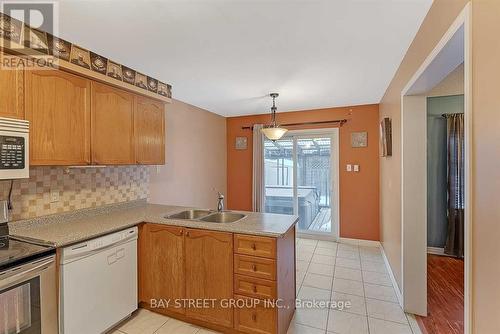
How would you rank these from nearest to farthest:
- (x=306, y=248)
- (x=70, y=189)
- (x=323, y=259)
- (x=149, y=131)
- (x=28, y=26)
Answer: (x=28, y=26), (x=70, y=189), (x=149, y=131), (x=323, y=259), (x=306, y=248)

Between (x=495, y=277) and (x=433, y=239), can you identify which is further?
(x=433, y=239)

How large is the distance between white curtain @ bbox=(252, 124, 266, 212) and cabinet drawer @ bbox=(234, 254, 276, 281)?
9.53 ft

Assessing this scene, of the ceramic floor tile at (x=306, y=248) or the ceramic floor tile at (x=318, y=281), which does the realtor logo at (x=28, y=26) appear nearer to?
the ceramic floor tile at (x=318, y=281)

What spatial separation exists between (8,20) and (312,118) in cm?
404

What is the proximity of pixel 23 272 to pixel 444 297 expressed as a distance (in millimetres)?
3707

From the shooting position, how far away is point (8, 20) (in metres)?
1.66

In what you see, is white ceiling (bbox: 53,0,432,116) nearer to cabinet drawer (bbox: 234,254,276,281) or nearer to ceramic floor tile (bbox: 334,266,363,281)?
cabinet drawer (bbox: 234,254,276,281)

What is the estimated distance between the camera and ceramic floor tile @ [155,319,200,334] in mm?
2080

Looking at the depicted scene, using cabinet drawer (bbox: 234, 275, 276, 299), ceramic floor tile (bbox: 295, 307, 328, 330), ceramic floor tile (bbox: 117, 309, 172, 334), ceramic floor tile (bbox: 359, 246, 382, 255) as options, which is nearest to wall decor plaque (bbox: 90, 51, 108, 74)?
cabinet drawer (bbox: 234, 275, 276, 299)

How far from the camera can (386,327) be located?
2.11 meters

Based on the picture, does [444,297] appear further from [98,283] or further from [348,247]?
[98,283]

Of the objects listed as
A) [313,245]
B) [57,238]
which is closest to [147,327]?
[57,238]

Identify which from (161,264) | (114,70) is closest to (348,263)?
(161,264)

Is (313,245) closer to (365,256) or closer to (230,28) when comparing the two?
(365,256)
